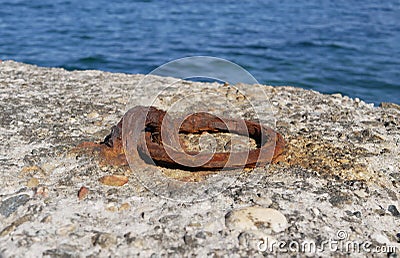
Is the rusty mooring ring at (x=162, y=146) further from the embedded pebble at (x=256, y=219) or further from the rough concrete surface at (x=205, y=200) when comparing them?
the embedded pebble at (x=256, y=219)

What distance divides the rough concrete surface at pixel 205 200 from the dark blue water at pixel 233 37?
3.82m

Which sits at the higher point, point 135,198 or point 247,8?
point 247,8

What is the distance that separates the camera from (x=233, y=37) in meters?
10.0

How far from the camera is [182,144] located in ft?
9.34

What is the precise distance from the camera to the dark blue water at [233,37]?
7801 mm

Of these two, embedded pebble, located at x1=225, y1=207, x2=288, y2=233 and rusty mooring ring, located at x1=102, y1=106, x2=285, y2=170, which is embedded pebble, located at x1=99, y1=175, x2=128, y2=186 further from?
embedded pebble, located at x1=225, y1=207, x2=288, y2=233

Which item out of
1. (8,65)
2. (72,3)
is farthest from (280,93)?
(72,3)

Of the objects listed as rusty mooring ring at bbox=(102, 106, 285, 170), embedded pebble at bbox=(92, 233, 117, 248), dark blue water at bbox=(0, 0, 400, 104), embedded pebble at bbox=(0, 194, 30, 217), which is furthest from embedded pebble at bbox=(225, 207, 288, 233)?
dark blue water at bbox=(0, 0, 400, 104)

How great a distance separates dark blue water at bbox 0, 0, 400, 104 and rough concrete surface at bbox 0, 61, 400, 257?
382 centimetres

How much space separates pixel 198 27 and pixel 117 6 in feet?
10.6

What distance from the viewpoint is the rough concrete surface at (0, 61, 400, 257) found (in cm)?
203

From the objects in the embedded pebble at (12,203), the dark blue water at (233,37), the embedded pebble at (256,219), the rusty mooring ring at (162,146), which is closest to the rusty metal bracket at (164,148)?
the rusty mooring ring at (162,146)

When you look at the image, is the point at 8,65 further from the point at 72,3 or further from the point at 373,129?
the point at 72,3

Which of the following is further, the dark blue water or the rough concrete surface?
the dark blue water
